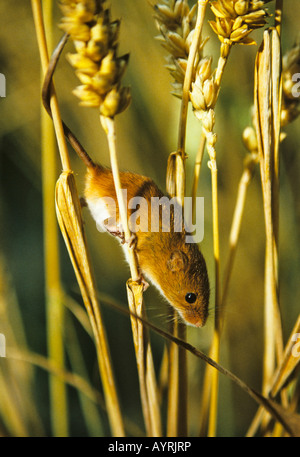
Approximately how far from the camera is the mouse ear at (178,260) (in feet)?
2.40

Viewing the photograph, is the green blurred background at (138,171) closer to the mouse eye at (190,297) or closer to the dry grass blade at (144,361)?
the mouse eye at (190,297)

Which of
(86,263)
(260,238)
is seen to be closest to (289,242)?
(260,238)

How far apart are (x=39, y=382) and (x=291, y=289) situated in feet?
2.71

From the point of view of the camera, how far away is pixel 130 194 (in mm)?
749

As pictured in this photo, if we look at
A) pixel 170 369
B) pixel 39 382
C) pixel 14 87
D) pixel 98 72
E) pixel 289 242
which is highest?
pixel 14 87

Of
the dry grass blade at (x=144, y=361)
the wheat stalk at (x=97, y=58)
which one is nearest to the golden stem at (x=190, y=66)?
the wheat stalk at (x=97, y=58)

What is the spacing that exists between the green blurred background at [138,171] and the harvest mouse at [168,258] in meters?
0.29

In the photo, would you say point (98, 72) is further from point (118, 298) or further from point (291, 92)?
point (118, 298)

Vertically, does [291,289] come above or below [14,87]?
below

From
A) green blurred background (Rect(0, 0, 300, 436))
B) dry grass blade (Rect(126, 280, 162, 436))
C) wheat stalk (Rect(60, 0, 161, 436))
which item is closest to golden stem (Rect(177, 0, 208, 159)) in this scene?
wheat stalk (Rect(60, 0, 161, 436))

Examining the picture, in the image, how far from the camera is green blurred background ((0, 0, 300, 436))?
1128 millimetres

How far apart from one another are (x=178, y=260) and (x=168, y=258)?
28 mm

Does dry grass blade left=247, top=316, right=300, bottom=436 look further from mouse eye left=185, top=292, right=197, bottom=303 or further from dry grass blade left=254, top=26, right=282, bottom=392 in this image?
mouse eye left=185, top=292, right=197, bottom=303
